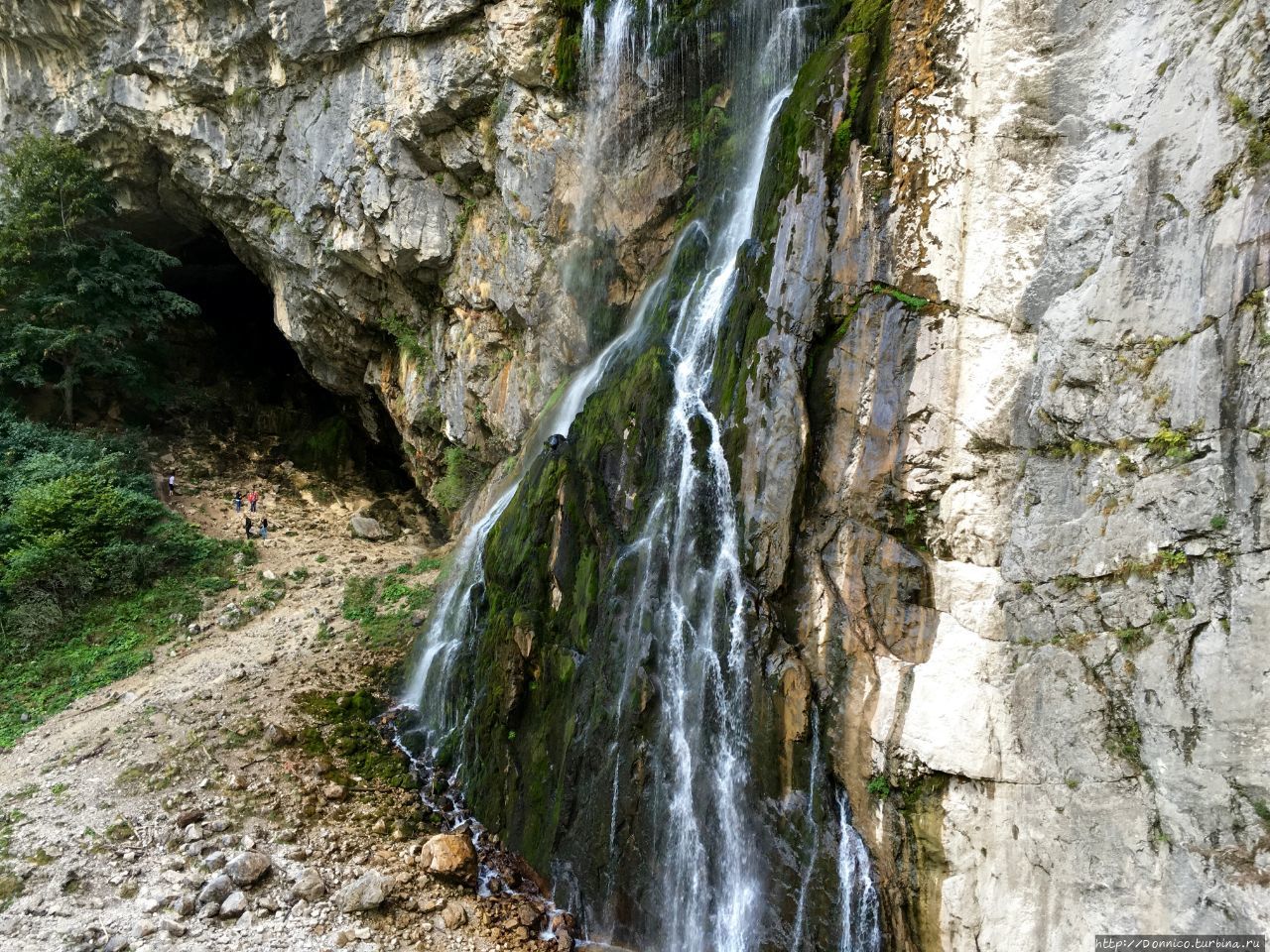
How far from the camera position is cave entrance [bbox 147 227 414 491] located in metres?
21.5

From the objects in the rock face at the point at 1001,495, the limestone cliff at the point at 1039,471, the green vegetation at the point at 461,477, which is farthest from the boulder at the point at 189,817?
the green vegetation at the point at 461,477

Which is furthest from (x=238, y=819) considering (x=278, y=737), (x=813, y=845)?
(x=813, y=845)

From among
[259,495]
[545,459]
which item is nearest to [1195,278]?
[545,459]

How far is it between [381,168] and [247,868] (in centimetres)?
1380

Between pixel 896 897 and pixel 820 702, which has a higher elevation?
pixel 820 702

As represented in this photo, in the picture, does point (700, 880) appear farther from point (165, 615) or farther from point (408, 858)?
point (165, 615)

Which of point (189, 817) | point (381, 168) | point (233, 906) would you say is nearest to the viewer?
point (233, 906)

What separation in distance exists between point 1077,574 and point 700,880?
455 cm

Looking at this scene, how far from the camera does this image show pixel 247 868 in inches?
298

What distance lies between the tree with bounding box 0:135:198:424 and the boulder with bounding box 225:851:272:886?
1532 cm

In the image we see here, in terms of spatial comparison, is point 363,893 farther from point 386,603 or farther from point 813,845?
point 386,603

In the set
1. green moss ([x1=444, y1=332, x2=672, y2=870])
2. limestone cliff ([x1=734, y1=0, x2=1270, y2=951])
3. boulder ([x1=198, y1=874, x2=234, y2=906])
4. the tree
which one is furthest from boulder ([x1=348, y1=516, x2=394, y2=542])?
limestone cliff ([x1=734, y1=0, x2=1270, y2=951])

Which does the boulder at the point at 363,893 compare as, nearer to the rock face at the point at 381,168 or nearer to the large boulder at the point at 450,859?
the large boulder at the point at 450,859

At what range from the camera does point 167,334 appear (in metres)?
22.4
